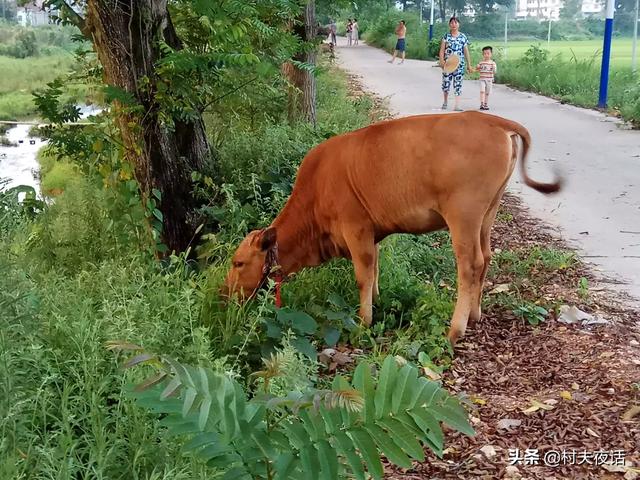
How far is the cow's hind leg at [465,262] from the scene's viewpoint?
15.6 ft

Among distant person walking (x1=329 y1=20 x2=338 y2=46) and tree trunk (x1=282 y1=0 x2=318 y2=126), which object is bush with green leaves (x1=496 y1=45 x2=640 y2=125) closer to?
distant person walking (x1=329 y1=20 x2=338 y2=46)

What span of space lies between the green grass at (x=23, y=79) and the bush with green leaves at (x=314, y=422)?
25.2 meters

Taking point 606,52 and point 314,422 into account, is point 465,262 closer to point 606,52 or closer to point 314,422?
point 314,422

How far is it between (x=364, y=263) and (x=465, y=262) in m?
0.67

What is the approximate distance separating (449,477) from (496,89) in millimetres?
17655

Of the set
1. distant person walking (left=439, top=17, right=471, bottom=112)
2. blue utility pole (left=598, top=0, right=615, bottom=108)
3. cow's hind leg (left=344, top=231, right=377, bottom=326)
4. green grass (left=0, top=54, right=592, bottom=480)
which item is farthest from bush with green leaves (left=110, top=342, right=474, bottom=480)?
blue utility pole (left=598, top=0, right=615, bottom=108)

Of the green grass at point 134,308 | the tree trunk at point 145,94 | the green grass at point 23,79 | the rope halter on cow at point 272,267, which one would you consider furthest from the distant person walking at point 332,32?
the green grass at point 23,79

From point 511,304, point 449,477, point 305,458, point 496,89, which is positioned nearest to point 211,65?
point 511,304

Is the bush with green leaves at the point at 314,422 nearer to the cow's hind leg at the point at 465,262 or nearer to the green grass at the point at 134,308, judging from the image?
the green grass at the point at 134,308

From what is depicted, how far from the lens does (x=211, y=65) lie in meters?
5.71

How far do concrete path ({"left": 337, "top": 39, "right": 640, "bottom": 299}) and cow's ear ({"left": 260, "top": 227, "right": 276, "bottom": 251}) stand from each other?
2.87 m

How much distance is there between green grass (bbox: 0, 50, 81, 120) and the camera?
1080 inches

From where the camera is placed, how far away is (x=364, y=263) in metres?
5.04

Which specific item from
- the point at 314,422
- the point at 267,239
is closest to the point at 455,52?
the point at 267,239
